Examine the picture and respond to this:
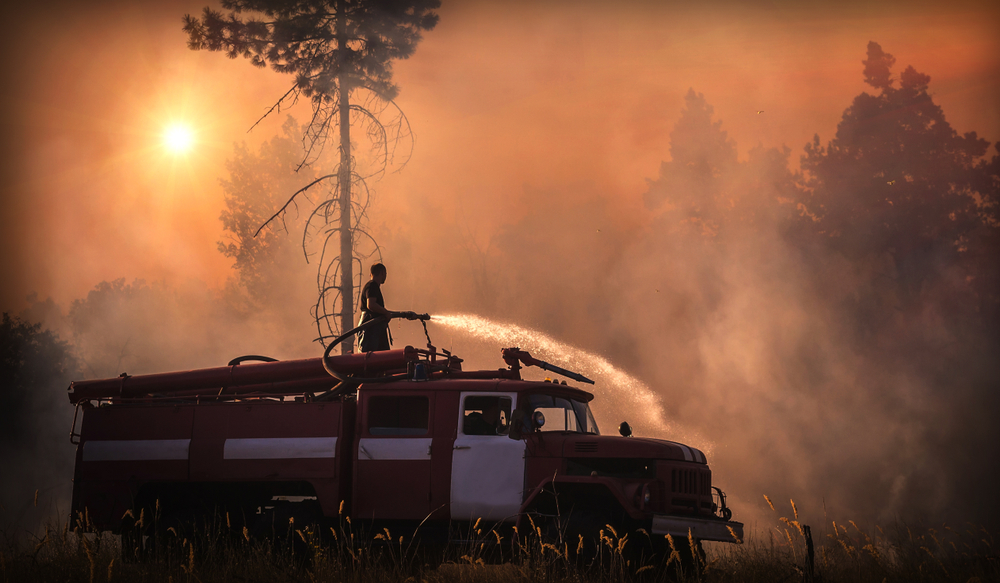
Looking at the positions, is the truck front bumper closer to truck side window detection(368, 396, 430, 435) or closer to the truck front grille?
the truck front grille

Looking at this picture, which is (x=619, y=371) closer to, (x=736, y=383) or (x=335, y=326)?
(x=736, y=383)

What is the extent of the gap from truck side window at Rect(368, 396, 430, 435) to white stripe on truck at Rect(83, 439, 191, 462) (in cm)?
248

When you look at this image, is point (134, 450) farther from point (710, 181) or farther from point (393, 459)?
point (710, 181)

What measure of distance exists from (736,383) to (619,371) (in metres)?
6.69

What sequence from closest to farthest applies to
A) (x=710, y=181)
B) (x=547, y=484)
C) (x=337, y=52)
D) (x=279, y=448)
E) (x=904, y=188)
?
(x=547, y=484) → (x=279, y=448) → (x=337, y=52) → (x=904, y=188) → (x=710, y=181)

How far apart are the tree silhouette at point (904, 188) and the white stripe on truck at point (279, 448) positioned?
22.5 metres

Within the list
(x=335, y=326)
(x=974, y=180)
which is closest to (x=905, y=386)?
(x=974, y=180)

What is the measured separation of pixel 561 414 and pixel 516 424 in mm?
855

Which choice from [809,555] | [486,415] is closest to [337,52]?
[486,415]

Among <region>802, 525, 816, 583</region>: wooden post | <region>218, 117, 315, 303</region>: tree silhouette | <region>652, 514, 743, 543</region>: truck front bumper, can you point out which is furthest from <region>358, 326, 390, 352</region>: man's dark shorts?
<region>218, 117, 315, 303</region>: tree silhouette

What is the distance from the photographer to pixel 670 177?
103 feet

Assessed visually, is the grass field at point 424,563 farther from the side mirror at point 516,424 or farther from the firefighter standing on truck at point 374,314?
the firefighter standing on truck at point 374,314

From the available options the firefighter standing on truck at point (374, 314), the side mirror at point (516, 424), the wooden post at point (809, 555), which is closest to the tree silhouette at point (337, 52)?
the firefighter standing on truck at point (374, 314)

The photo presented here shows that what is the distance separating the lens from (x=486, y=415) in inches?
338
